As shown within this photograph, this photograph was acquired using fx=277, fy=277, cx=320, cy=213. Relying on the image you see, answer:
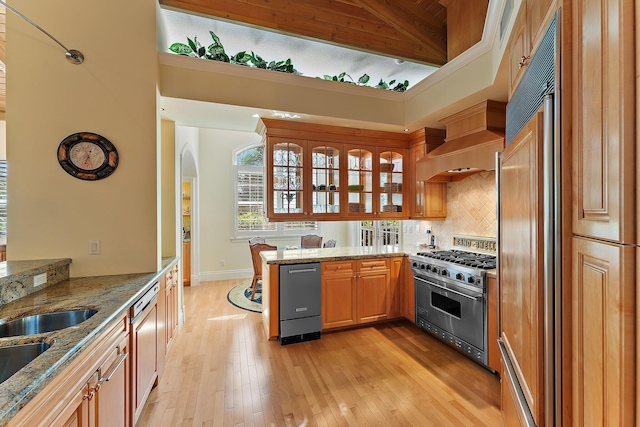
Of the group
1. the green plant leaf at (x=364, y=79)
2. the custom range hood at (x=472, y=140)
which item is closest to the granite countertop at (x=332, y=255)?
the custom range hood at (x=472, y=140)

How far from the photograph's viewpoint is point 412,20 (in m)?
3.22

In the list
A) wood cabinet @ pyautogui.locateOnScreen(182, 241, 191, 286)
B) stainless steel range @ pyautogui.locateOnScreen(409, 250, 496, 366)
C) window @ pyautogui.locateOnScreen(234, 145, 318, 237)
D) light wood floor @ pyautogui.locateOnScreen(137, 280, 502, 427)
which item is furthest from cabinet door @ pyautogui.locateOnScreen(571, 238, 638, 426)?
wood cabinet @ pyautogui.locateOnScreen(182, 241, 191, 286)

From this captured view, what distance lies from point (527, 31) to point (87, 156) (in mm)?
3024

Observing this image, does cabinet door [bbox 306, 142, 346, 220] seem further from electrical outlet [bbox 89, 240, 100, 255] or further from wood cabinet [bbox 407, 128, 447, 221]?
electrical outlet [bbox 89, 240, 100, 255]

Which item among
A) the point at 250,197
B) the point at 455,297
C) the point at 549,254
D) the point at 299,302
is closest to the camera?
the point at 549,254

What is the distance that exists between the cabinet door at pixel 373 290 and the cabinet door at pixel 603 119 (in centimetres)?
263

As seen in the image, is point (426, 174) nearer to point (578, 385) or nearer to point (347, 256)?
point (347, 256)

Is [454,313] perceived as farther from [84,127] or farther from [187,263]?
[187,263]

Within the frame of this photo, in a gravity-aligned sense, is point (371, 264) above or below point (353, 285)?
above

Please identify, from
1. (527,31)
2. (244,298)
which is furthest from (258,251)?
(527,31)

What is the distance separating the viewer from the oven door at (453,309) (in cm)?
252

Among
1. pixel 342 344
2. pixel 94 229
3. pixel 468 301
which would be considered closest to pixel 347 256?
pixel 342 344

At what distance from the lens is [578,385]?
0.80 m

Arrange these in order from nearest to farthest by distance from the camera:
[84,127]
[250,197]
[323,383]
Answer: [84,127], [323,383], [250,197]
